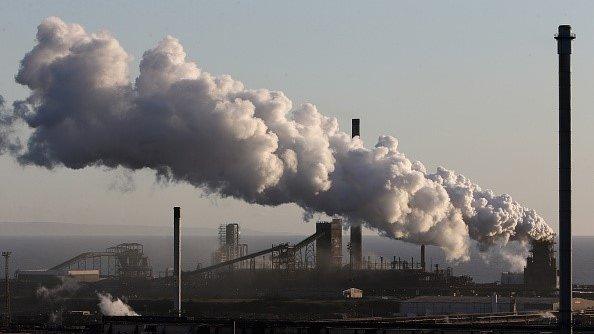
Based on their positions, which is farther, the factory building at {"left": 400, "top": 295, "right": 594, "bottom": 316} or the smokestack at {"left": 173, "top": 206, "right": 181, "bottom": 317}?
the factory building at {"left": 400, "top": 295, "right": 594, "bottom": 316}

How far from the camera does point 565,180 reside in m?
97.3

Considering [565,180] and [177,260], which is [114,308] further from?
[565,180]

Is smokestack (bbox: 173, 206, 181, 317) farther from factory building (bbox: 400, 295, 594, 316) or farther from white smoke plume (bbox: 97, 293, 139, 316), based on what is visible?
factory building (bbox: 400, 295, 594, 316)

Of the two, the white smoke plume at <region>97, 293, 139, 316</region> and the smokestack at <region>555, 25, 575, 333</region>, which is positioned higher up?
the smokestack at <region>555, 25, 575, 333</region>

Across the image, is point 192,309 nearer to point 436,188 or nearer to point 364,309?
point 364,309

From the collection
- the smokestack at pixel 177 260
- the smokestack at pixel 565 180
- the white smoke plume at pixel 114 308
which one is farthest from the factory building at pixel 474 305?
the smokestack at pixel 565 180

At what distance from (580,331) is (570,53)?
22.5 meters

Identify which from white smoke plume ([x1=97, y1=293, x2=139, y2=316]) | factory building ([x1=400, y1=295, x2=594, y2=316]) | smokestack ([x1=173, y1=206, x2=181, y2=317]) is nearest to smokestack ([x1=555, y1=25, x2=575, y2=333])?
smokestack ([x1=173, y1=206, x2=181, y2=317])

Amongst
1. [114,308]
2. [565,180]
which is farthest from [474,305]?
[565,180]

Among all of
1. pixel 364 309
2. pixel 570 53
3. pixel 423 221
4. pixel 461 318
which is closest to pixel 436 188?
pixel 423 221

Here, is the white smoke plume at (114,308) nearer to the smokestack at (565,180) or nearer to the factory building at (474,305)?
the factory building at (474,305)

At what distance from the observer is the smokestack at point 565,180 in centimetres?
9675

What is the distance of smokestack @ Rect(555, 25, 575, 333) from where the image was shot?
9675 cm

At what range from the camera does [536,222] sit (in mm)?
196250
